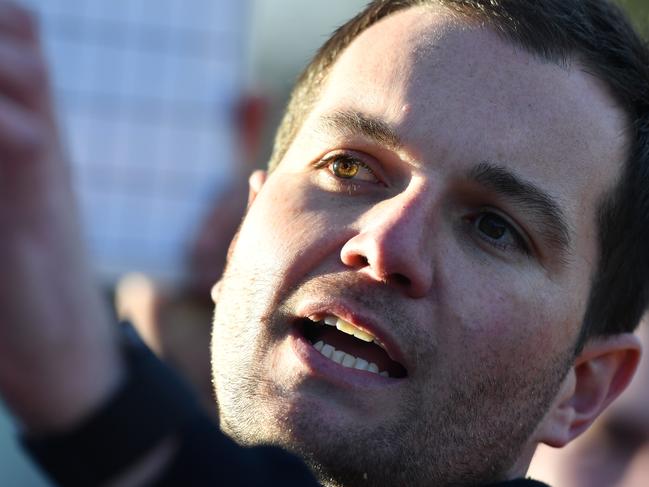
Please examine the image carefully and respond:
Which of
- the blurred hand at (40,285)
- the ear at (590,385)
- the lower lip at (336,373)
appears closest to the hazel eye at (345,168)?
the lower lip at (336,373)

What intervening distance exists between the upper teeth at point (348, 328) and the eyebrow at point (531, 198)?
44cm

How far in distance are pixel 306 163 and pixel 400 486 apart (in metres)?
0.87

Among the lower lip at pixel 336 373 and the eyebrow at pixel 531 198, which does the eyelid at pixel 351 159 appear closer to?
the eyebrow at pixel 531 198

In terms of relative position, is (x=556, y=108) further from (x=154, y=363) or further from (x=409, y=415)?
(x=154, y=363)

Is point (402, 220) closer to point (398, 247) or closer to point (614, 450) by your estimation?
point (398, 247)

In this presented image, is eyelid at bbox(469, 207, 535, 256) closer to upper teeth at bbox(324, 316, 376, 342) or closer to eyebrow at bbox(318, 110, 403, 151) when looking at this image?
eyebrow at bbox(318, 110, 403, 151)

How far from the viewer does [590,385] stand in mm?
2836

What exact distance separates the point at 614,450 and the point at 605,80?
2187 mm

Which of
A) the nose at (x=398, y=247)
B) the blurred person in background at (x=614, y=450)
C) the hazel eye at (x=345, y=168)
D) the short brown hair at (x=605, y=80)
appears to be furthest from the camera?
the blurred person in background at (x=614, y=450)

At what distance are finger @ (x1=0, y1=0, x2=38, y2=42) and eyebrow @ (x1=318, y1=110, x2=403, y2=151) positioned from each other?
4.24ft

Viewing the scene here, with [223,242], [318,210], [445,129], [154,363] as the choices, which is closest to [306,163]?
[318,210]

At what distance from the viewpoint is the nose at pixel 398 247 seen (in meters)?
2.18

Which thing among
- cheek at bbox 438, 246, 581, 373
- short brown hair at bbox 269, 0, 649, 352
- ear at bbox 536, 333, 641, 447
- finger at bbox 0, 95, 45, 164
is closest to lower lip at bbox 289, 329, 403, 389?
cheek at bbox 438, 246, 581, 373

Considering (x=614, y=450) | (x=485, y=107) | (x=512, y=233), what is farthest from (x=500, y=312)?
(x=614, y=450)
